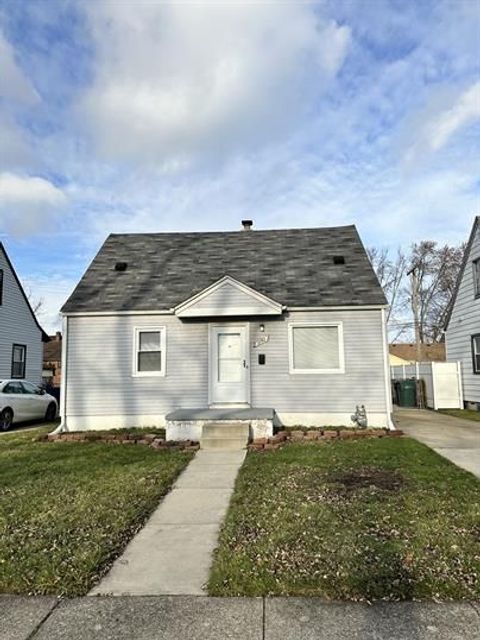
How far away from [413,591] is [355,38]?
966 centimetres

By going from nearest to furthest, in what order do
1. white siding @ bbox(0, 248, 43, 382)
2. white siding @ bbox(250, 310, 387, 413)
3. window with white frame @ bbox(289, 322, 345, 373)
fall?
white siding @ bbox(250, 310, 387, 413), window with white frame @ bbox(289, 322, 345, 373), white siding @ bbox(0, 248, 43, 382)

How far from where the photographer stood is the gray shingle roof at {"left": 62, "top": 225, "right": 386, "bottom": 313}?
11.8 m

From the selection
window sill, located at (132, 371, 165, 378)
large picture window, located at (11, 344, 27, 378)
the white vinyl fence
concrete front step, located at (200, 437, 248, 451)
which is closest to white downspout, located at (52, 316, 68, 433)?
window sill, located at (132, 371, 165, 378)

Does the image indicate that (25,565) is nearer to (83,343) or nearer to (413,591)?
(413,591)

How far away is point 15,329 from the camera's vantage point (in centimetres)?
2072

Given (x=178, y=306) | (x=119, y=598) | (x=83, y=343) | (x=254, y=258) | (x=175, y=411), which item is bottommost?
(x=119, y=598)

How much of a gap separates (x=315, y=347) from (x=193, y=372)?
299cm

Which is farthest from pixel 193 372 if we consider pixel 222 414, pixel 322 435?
pixel 322 435

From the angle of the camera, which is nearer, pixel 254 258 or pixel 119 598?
pixel 119 598

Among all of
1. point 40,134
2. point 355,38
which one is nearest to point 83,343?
point 40,134

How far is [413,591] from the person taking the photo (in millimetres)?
A: 3281

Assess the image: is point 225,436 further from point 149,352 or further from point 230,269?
point 230,269

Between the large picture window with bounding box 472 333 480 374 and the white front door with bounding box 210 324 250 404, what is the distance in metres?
8.97

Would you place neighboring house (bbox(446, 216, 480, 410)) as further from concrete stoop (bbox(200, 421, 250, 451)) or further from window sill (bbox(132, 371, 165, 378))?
window sill (bbox(132, 371, 165, 378))
